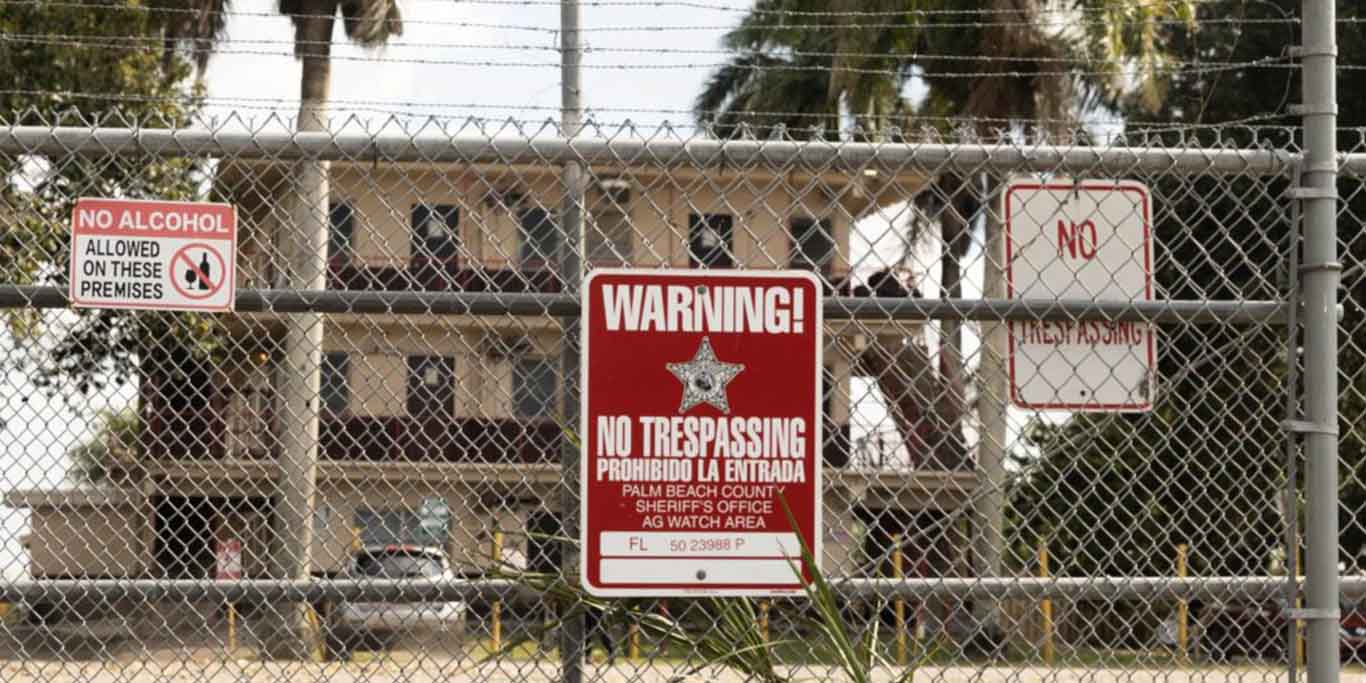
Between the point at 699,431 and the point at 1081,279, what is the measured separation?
989mm

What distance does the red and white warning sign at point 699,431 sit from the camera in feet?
12.7

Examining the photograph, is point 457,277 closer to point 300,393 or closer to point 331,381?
point 300,393

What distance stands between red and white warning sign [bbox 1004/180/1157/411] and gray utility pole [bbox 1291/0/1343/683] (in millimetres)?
361

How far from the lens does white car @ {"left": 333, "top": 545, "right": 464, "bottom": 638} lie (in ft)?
14.6

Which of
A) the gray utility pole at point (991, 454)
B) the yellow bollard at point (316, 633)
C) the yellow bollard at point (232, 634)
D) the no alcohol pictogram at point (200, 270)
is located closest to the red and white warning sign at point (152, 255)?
the no alcohol pictogram at point (200, 270)

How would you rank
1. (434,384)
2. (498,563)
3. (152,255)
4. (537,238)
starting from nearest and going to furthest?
(152,255) < (498,563) < (537,238) < (434,384)

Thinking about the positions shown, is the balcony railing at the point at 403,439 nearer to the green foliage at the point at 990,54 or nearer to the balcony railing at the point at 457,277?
the balcony railing at the point at 457,277

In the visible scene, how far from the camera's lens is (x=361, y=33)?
70.3 feet

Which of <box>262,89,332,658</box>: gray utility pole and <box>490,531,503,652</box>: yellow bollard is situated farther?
<box>262,89,332,658</box>: gray utility pole

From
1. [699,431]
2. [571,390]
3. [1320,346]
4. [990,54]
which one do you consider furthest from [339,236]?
[990,54]

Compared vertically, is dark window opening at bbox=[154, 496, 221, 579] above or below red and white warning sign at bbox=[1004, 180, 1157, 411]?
below

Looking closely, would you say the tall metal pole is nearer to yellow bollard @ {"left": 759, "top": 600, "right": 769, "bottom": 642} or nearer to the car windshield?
yellow bollard @ {"left": 759, "top": 600, "right": 769, "bottom": 642}

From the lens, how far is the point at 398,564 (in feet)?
16.3

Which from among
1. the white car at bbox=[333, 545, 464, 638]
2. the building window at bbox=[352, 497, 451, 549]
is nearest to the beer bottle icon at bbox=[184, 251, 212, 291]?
the building window at bbox=[352, 497, 451, 549]
